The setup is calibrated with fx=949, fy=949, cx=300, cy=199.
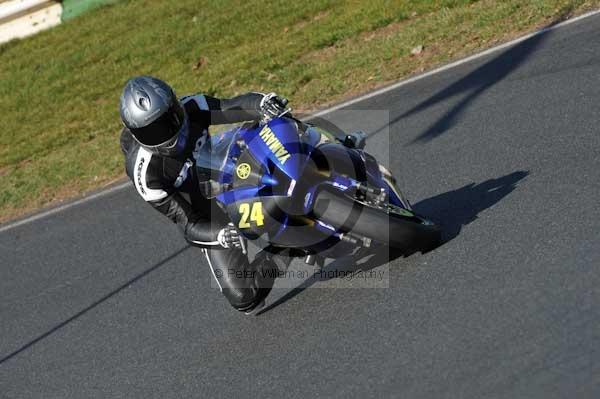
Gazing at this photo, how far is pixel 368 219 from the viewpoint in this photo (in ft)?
18.1

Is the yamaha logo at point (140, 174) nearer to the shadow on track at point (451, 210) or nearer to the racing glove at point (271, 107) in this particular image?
the racing glove at point (271, 107)

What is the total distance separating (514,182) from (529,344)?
2.29 meters

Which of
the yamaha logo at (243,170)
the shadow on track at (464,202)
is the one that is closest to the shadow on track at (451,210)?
the shadow on track at (464,202)

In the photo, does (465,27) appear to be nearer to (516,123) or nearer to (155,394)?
(516,123)

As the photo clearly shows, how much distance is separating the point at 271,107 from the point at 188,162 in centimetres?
72

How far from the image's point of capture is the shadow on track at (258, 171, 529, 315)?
6.47 meters

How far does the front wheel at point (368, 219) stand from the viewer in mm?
5453

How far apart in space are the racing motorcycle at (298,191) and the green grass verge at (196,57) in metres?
5.08

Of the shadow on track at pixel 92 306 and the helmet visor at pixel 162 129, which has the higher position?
the helmet visor at pixel 162 129

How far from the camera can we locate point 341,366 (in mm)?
5371

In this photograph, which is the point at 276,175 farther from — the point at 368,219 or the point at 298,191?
the point at 368,219

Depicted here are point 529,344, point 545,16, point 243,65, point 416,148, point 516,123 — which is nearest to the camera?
point 529,344

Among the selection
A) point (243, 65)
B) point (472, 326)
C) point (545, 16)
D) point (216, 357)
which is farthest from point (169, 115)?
point (243, 65)

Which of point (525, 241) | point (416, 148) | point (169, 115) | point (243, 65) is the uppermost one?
point (169, 115)
